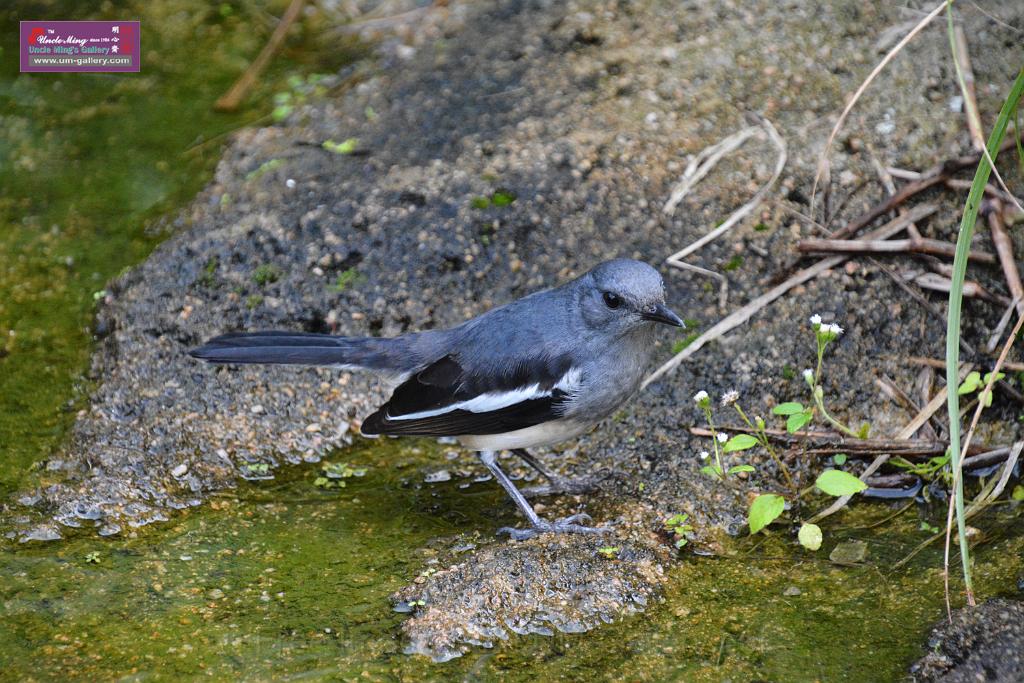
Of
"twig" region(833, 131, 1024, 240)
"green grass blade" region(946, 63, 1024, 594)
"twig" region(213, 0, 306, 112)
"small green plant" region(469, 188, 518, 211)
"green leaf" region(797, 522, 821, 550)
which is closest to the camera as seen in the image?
"green grass blade" region(946, 63, 1024, 594)

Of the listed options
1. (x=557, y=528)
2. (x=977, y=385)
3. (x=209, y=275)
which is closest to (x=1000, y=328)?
(x=977, y=385)

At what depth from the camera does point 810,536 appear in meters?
3.88

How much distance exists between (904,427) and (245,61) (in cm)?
467

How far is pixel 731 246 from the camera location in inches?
206

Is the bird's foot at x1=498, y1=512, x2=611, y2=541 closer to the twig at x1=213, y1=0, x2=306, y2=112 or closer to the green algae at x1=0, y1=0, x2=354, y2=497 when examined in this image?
the green algae at x1=0, y1=0, x2=354, y2=497

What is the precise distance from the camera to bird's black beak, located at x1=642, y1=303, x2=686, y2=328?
13.5 ft

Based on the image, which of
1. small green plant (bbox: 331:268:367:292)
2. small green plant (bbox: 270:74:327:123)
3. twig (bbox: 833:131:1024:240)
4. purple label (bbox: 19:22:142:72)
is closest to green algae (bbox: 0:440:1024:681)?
small green plant (bbox: 331:268:367:292)

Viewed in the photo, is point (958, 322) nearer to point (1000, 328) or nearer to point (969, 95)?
point (1000, 328)

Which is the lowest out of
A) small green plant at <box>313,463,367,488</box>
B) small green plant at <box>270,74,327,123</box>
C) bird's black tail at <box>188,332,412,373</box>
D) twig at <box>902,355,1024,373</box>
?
small green plant at <box>313,463,367,488</box>

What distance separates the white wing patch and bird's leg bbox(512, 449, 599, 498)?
0.39m

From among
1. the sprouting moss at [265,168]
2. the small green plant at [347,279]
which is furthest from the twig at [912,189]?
the sprouting moss at [265,168]

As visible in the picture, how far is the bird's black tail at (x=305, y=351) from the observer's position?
4512mm

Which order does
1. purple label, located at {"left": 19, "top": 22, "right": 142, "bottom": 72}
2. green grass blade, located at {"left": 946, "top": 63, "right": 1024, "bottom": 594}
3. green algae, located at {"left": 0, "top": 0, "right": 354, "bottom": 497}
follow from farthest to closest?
1. purple label, located at {"left": 19, "top": 22, "right": 142, "bottom": 72}
2. green algae, located at {"left": 0, "top": 0, "right": 354, "bottom": 497}
3. green grass blade, located at {"left": 946, "top": 63, "right": 1024, "bottom": 594}

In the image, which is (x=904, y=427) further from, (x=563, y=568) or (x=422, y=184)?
(x=422, y=184)
